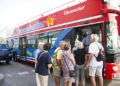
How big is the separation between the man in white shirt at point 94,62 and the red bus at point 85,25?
307 millimetres

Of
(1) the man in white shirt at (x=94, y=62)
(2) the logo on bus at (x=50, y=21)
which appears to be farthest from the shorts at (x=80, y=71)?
(2) the logo on bus at (x=50, y=21)

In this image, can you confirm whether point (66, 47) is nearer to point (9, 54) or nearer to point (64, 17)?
point (64, 17)

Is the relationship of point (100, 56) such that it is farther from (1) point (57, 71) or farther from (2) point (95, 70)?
(1) point (57, 71)

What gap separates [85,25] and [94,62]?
2.38 m

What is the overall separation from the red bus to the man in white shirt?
307 millimetres

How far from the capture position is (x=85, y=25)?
13359mm

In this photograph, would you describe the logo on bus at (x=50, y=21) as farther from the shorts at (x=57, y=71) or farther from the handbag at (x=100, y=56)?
the shorts at (x=57, y=71)

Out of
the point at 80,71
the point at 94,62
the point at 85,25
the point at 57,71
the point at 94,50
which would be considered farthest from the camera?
the point at 85,25

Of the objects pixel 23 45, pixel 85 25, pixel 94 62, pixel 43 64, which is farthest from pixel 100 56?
pixel 23 45

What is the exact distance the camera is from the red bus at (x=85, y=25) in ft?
38.2

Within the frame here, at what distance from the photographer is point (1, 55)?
26.0 meters

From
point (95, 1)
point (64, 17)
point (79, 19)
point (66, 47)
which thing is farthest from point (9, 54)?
point (66, 47)

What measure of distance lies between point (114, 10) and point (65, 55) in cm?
284

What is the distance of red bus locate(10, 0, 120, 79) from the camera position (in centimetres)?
1166
